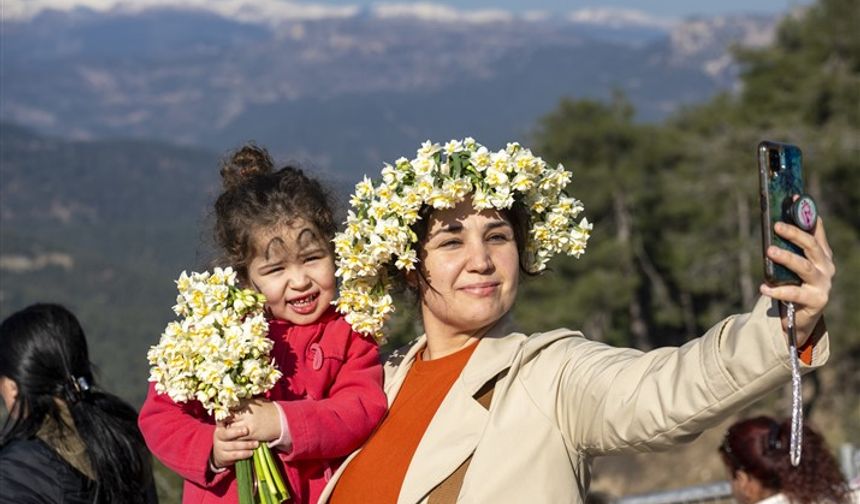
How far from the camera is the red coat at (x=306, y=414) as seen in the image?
3416mm

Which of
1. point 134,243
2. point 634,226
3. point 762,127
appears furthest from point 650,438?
point 134,243

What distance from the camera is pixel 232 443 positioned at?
3.37m

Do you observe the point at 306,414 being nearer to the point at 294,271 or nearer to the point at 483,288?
the point at 294,271

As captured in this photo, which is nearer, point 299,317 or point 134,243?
point 299,317

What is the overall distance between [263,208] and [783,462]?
228 cm

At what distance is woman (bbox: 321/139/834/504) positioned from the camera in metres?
2.69

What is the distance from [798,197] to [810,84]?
1176 inches

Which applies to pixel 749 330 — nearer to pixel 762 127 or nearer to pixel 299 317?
pixel 299 317

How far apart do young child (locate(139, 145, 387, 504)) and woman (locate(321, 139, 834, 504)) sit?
0.11 metres

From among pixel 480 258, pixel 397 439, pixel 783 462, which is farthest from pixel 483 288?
pixel 783 462

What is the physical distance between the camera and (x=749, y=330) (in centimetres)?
256

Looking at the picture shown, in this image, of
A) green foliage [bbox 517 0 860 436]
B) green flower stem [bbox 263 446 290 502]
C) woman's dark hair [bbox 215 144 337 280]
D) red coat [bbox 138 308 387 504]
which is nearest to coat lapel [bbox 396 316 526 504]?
red coat [bbox 138 308 387 504]

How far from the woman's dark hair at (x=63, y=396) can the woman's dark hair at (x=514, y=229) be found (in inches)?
57.2

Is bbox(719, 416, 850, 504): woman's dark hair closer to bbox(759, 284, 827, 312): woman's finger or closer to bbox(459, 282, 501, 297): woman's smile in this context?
bbox(459, 282, 501, 297): woman's smile
